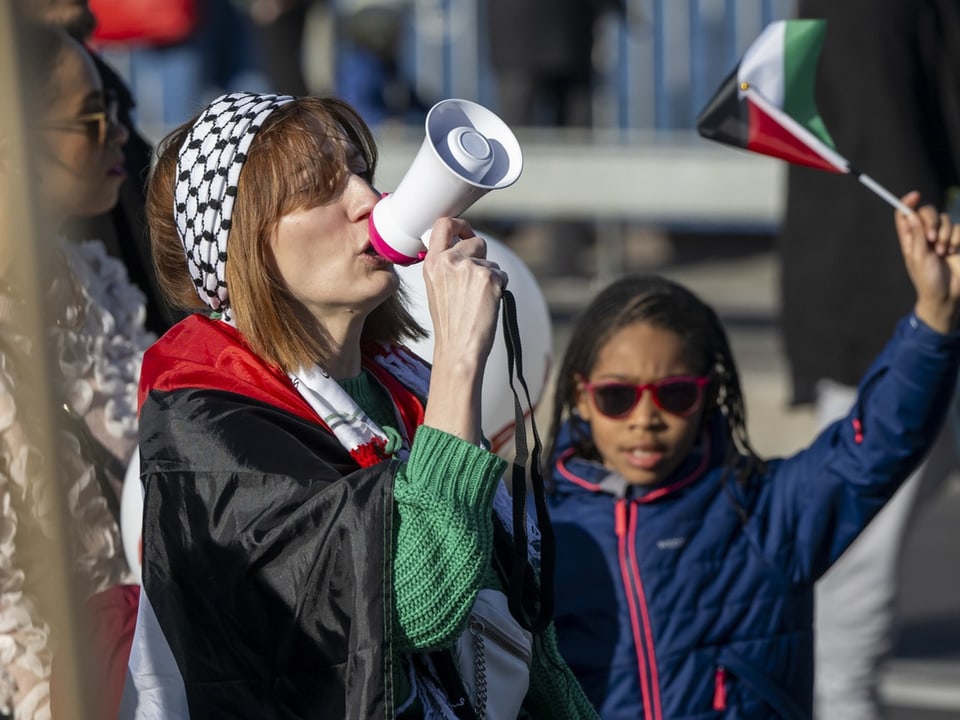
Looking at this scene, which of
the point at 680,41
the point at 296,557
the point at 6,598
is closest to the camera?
the point at 296,557

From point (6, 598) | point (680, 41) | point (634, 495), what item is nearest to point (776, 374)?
point (680, 41)

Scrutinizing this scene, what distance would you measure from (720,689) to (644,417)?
512mm

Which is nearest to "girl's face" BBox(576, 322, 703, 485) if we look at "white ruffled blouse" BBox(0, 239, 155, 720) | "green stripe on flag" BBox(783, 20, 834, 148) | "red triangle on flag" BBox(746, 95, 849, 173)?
"red triangle on flag" BBox(746, 95, 849, 173)

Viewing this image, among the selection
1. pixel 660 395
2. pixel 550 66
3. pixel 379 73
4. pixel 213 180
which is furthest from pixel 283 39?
pixel 213 180

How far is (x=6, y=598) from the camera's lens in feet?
7.77

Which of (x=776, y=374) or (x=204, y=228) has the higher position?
(x=204, y=228)

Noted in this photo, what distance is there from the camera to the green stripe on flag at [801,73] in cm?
324

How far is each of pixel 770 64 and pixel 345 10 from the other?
7.30m

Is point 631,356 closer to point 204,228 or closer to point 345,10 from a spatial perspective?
point 204,228

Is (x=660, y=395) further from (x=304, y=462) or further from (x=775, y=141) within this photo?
(x=304, y=462)

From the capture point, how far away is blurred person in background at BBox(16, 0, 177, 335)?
3.11m

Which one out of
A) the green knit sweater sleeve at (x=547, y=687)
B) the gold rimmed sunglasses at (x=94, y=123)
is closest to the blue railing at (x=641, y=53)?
the gold rimmed sunglasses at (x=94, y=123)

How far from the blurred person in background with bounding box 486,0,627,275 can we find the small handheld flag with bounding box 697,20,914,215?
19.4 feet

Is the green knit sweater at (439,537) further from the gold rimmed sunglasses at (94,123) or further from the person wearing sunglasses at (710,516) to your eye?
the gold rimmed sunglasses at (94,123)
